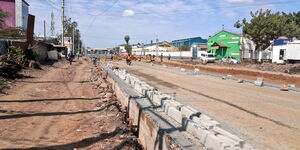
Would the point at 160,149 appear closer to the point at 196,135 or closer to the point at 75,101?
the point at 196,135

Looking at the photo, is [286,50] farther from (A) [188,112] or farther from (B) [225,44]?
(A) [188,112]

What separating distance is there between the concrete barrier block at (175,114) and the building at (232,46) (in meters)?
48.0

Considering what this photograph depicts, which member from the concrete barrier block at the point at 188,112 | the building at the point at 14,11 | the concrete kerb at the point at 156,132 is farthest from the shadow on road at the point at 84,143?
the building at the point at 14,11

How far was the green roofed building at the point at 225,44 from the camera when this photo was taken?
54925mm

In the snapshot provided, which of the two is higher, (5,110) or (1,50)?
(1,50)

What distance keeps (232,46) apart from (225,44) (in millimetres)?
2740

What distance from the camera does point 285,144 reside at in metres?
5.50

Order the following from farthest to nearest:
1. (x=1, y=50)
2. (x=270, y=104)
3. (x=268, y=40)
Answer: (x=268, y=40) → (x=1, y=50) → (x=270, y=104)

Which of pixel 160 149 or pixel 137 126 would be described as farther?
pixel 137 126

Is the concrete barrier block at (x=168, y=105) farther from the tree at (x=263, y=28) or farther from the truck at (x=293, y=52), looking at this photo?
the tree at (x=263, y=28)

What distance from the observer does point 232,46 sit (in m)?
56.3

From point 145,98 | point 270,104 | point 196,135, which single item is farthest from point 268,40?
point 196,135

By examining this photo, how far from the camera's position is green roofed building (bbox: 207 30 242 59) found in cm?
5492

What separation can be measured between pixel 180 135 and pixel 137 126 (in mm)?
1957
